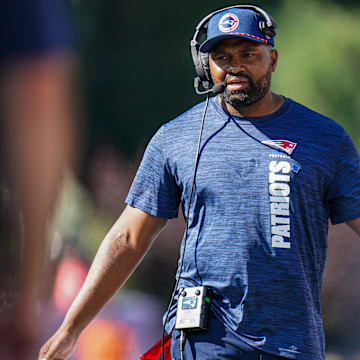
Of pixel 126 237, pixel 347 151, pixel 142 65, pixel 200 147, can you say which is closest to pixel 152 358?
pixel 126 237

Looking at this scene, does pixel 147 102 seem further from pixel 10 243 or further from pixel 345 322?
pixel 345 322

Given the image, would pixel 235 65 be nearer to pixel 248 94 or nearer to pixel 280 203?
pixel 248 94

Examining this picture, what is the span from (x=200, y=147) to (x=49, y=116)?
7.55 feet

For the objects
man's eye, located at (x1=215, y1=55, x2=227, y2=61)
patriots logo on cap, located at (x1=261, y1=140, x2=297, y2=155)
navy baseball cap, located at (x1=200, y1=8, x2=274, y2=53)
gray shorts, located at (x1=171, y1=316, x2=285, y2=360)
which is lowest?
gray shorts, located at (x1=171, y1=316, x2=285, y2=360)

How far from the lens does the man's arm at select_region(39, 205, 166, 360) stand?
7.58ft

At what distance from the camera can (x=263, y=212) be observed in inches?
83.7

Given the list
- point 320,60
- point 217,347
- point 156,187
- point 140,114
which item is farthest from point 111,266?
point 320,60

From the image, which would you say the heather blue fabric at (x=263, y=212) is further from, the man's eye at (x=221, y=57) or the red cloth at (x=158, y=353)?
the man's eye at (x=221, y=57)

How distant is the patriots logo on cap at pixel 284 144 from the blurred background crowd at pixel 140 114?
1.98 meters

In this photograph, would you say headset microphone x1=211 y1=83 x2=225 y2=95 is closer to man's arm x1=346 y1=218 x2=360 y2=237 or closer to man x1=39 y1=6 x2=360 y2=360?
man x1=39 y1=6 x2=360 y2=360

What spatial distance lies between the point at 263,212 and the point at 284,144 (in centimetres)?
22

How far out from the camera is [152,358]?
2.27 meters

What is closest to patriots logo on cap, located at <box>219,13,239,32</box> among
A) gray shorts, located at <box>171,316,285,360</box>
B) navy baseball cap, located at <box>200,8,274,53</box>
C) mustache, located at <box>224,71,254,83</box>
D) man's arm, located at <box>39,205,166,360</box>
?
navy baseball cap, located at <box>200,8,274,53</box>

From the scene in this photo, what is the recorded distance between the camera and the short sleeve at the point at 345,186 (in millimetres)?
2195
